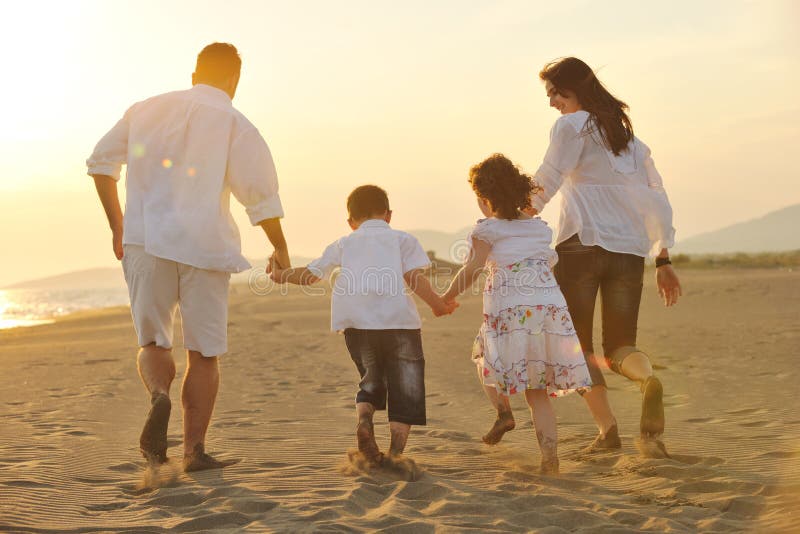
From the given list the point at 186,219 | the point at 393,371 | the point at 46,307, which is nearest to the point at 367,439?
the point at 393,371

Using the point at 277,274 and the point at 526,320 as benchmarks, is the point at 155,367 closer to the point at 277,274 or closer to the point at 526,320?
the point at 277,274

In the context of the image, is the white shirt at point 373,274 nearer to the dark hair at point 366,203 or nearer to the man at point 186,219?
the dark hair at point 366,203

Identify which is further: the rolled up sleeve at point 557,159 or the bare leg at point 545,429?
the rolled up sleeve at point 557,159

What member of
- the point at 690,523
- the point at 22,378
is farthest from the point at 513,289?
the point at 22,378

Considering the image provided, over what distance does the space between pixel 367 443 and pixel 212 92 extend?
2.05 m

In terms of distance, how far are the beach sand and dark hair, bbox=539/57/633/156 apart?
5.76 ft

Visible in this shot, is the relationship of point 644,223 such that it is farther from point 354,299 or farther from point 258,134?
point 258,134

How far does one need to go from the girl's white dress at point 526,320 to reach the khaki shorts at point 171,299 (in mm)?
1438

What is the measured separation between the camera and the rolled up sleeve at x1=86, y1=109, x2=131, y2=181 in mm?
4355

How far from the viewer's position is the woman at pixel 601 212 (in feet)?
14.4

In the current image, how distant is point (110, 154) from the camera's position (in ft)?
14.3

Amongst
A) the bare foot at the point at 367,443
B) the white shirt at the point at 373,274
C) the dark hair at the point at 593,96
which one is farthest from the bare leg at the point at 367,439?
the dark hair at the point at 593,96

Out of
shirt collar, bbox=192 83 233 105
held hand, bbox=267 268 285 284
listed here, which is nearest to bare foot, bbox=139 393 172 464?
held hand, bbox=267 268 285 284

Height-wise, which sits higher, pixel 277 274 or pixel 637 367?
pixel 277 274
